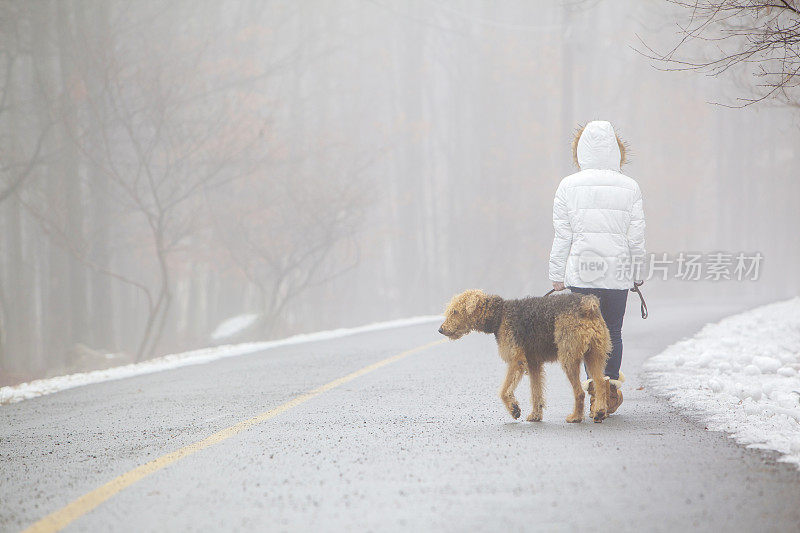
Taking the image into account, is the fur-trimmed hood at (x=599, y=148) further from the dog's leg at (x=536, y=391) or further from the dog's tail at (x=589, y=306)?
the dog's leg at (x=536, y=391)

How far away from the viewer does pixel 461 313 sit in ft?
23.7

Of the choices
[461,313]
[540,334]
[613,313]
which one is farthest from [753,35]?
[461,313]

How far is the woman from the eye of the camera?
7.49 meters

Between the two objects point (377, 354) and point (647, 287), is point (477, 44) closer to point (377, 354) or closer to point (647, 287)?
point (647, 287)

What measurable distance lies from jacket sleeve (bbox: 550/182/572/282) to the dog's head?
734 millimetres

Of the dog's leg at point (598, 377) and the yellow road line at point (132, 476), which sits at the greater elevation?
the dog's leg at point (598, 377)

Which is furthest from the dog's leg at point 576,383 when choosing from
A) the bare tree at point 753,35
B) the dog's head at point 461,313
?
the bare tree at point 753,35

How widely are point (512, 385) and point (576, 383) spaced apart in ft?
1.60

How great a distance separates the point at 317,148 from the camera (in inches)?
1276

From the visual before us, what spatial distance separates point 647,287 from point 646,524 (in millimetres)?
49448

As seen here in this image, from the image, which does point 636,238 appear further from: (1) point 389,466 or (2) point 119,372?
(2) point 119,372

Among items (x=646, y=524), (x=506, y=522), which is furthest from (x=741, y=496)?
(x=506, y=522)

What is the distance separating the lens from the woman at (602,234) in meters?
7.49

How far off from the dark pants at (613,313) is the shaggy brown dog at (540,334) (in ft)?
0.97
